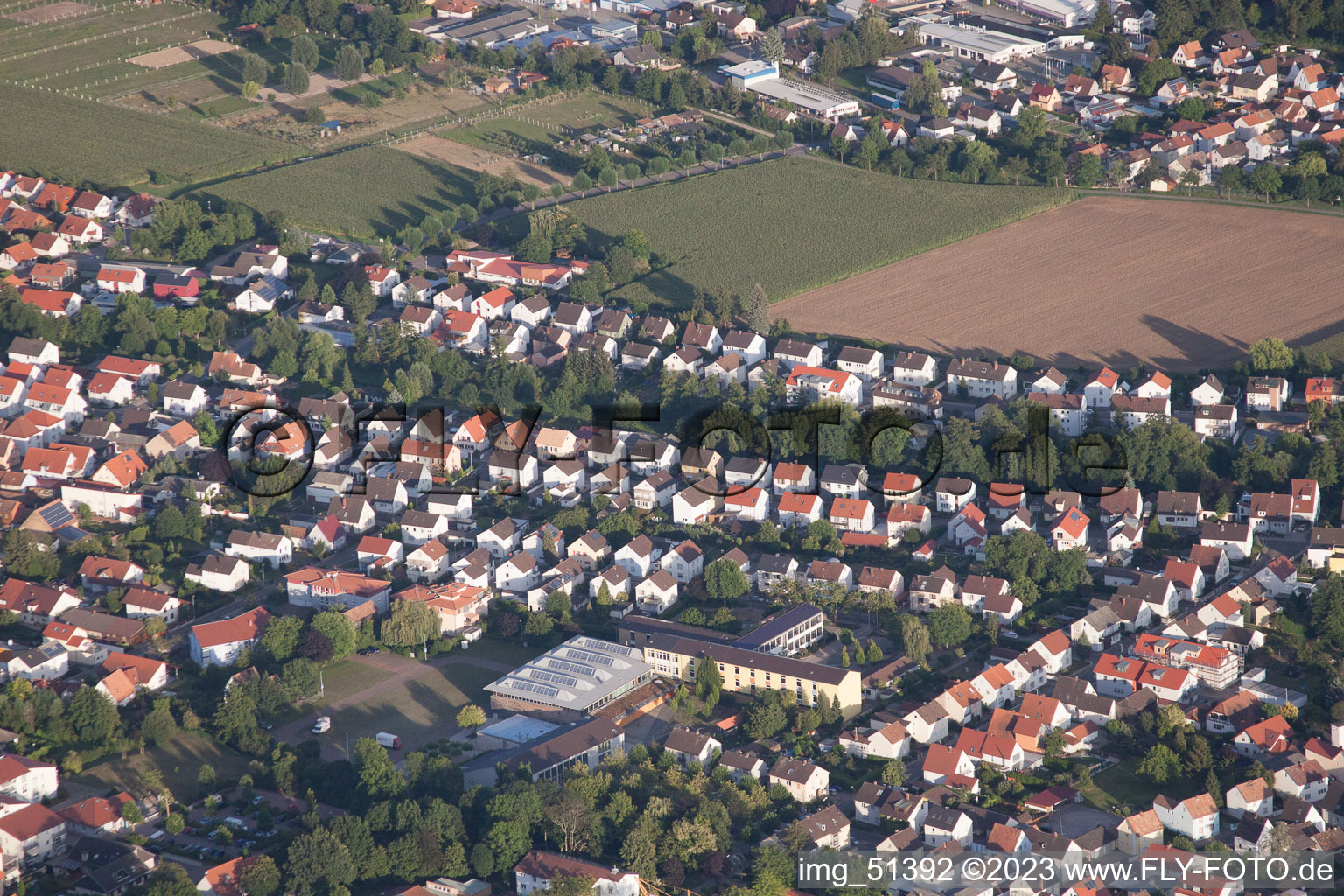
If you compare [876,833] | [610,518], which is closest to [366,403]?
[610,518]

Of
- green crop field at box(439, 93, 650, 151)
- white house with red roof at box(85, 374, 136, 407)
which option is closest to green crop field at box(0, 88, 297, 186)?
green crop field at box(439, 93, 650, 151)

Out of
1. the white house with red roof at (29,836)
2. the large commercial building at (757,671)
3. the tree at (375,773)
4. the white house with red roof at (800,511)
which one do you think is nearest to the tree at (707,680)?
the large commercial building at (757,671)

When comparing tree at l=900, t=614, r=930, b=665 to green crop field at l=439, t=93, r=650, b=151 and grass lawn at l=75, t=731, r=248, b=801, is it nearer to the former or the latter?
grass lawn at l=75, t=731, r=248, b=801

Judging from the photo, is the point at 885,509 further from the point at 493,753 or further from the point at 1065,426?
the point at 493,753

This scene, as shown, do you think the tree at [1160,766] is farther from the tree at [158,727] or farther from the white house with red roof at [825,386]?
the tree at [158,727]

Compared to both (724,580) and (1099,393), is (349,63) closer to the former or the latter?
(1099,393)

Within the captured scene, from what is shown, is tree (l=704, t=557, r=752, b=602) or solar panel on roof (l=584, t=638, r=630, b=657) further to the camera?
tree (l=704, t=557, r=752, b=602)
